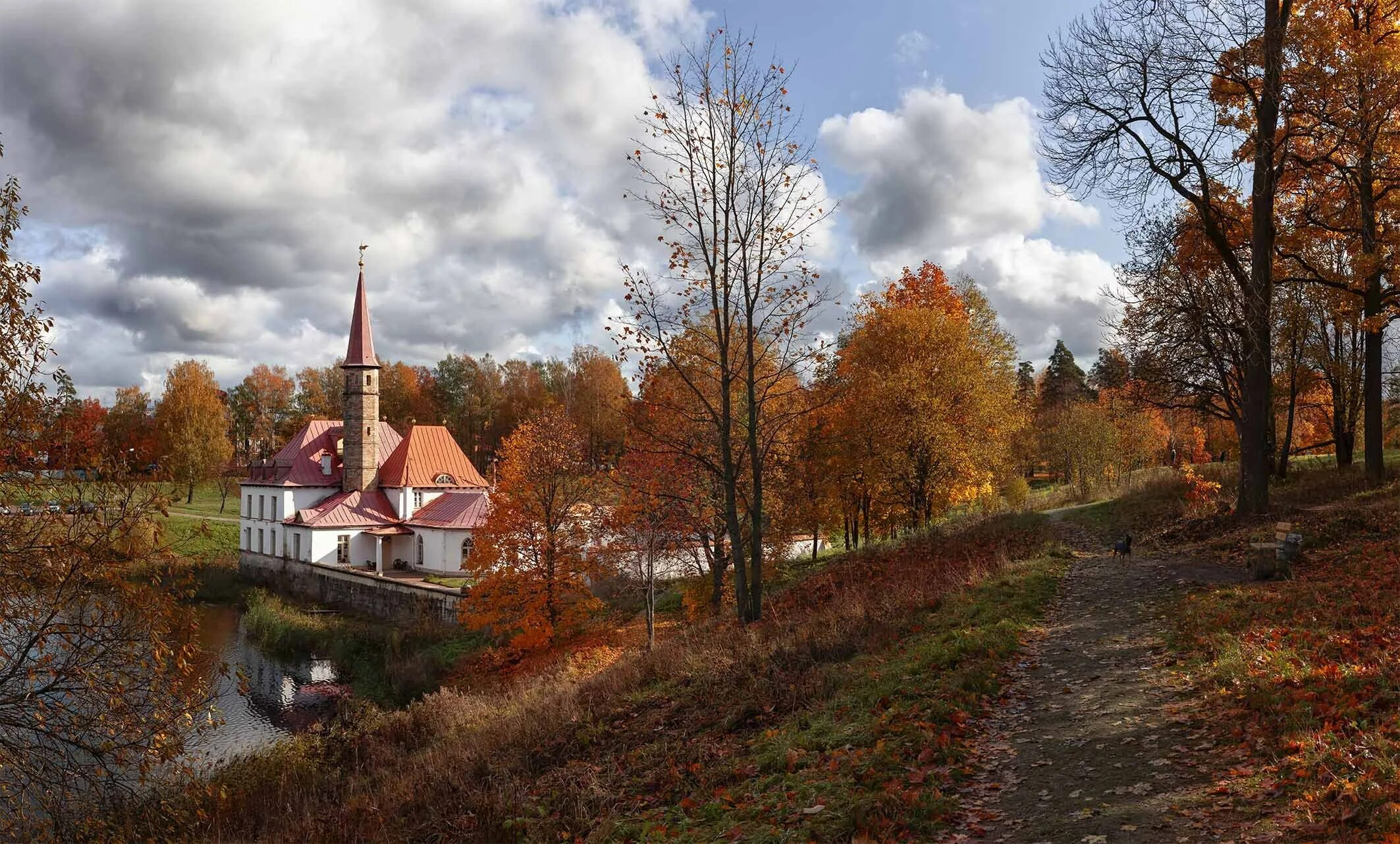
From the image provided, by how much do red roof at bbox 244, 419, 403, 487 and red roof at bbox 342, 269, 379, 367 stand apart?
424 cm

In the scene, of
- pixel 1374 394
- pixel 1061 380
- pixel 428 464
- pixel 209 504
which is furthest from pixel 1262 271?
pixel 209 504

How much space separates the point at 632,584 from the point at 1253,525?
1901 cm

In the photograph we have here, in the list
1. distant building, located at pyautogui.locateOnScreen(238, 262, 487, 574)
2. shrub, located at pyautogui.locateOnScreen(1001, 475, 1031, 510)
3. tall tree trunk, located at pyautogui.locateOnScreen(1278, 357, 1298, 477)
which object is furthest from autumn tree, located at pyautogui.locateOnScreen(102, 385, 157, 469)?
shrub, located at pyautogui.locateOnScreen(1001, 475, 1031, 510)

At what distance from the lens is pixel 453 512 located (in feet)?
133

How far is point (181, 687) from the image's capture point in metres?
8.59

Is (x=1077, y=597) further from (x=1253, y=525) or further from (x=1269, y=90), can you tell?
(x=1269, y=90)

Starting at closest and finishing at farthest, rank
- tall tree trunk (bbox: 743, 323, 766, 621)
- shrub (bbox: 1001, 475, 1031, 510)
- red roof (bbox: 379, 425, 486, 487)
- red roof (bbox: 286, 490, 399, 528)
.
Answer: tall tree trunk (bbox: 743, 323, 766, 621) → shrub (bbox: 1001, 475, 1031, 510) → red roof (bbox: 286, 490, 399, 528) → red roof (bbox: 379, 425, 486, 487)

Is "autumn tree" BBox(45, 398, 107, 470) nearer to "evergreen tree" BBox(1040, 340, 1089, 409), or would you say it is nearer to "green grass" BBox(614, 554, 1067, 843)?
"green grass" BBox(614, 554, 1067, 843)

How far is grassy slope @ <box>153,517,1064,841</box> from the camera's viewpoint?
6.59 metres

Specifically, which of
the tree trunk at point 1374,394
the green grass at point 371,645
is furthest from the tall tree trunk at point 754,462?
the green grass at point 371,645

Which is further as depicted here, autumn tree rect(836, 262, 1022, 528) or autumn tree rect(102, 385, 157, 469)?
autumn tree rect(836, 262, 1022, 528)

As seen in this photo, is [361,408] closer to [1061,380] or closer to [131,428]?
[131,428]

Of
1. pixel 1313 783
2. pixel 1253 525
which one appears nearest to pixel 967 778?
pixel 1313 783

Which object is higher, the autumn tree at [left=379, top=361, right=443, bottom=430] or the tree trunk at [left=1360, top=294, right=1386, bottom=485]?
the autumn tree at [left=379, top=361, right=443, bottom=430]
